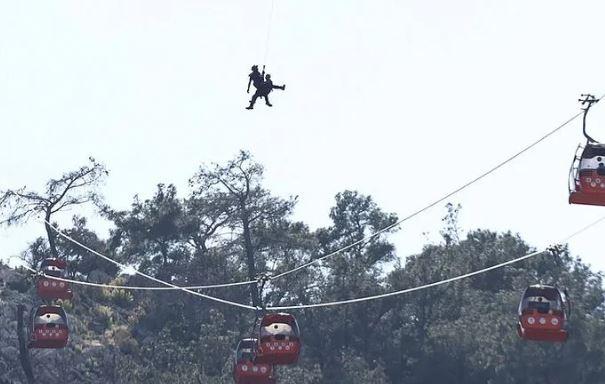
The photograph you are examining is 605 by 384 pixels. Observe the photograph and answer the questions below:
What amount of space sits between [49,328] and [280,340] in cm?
1784

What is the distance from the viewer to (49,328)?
57.0 meters

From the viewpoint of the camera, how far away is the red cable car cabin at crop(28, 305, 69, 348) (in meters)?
56.7

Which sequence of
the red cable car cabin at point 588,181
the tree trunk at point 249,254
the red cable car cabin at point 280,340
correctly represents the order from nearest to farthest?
the red cable car cabin at point 588,181 → the red cable car cabin at point 280,340 → the tree trunk at point 249,254

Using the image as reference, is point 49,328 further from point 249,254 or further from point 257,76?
point 249,254

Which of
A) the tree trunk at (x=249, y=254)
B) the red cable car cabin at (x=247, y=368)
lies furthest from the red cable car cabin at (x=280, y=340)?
the tree trunk at (x=249, y=254)

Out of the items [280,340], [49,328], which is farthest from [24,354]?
[280,340]

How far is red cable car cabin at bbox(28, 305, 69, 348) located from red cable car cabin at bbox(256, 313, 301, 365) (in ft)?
54.8

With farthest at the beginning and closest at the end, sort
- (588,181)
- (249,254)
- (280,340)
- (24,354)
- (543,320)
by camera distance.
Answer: (249,254) < (24,354) < (280,340) < (543,320) < (588,181)

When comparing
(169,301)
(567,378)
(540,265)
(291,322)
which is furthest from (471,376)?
(291,322)

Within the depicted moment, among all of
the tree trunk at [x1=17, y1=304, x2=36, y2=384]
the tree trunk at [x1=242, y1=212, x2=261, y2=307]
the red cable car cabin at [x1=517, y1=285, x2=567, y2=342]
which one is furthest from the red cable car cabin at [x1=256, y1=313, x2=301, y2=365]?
the tree trunk at [x1=242, y1=212, x2=261, y2=307]

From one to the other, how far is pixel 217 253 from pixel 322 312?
1016 cm

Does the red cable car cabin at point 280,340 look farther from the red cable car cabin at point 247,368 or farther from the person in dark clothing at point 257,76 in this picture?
the person in dark clothing at point 257,76

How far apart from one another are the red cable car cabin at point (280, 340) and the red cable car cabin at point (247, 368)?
4.91m

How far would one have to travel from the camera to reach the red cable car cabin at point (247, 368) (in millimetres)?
48031
